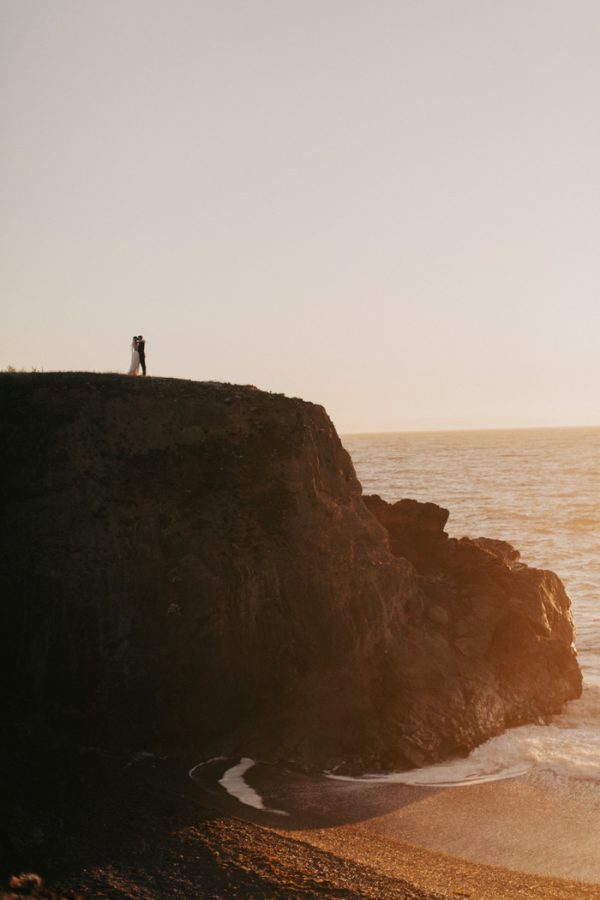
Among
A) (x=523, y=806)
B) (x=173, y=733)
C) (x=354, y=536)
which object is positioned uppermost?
(x=354, y=536)

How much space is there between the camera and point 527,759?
2186 cm

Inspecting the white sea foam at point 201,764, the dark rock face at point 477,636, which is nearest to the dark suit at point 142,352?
the dark rock face at point 477,636

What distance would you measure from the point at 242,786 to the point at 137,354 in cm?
1543

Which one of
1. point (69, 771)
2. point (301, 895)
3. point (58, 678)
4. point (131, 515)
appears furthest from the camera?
point (131, 515)

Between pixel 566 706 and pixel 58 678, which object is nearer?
pixel 58 678

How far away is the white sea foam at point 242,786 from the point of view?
1833cm

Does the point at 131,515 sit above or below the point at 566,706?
above

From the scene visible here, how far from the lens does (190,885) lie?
552 inches

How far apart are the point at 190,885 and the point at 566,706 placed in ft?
47.9

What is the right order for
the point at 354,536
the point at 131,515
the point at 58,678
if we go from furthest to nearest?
1. the point at 354,536
2. the point at 131,515
3. the point at 58,678

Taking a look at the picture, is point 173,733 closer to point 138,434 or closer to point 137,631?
point 137,631

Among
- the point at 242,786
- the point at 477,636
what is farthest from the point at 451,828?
the point at 477,636

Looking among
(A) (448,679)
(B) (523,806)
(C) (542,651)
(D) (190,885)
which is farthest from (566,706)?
(D) (190,885)

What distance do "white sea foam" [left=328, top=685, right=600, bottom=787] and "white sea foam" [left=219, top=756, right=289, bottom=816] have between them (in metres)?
1.96
